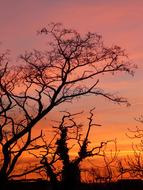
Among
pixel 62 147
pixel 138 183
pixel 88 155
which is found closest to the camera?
pixel 88 155

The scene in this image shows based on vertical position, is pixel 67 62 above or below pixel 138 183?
above

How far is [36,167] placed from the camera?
2898 centimetres

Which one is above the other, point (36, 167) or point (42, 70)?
point (42, 70)

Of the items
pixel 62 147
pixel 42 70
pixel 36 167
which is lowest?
pixel 36 167

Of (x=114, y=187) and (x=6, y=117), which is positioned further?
(x=114, y=187)

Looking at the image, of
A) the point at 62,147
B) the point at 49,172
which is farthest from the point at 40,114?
the point at 62,147

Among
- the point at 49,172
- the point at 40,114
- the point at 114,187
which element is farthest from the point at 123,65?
the point at 114,187

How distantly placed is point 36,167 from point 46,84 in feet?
15.6

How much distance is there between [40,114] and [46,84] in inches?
78.1

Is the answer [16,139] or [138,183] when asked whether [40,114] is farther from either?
[138,183]

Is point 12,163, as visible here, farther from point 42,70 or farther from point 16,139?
point 42,70

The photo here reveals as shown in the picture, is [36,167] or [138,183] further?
[138,183]

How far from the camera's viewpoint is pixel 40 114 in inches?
1086

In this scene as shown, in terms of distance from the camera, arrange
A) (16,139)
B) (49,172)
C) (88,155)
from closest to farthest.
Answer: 1. (16,139)
2. (88,155)
3. (49,172)
